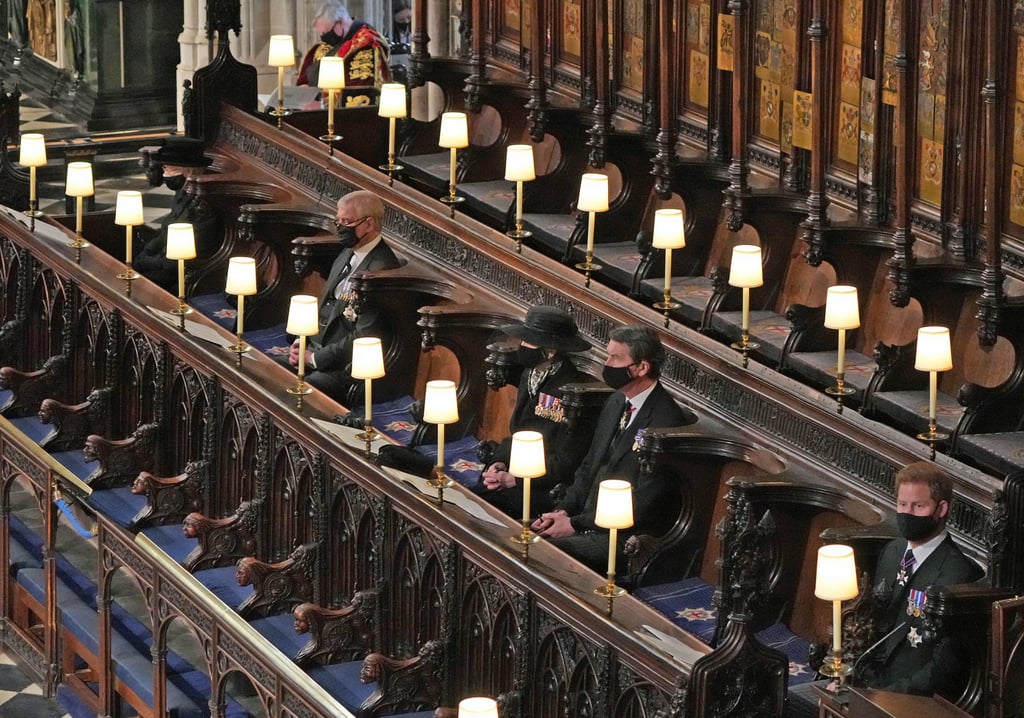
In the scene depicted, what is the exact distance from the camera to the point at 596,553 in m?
8.41

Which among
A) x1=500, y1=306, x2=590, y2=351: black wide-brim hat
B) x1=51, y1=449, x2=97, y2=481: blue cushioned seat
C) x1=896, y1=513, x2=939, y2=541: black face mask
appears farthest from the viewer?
x1=51, y1=449, x2=97, y2=481: blue cushioned seat

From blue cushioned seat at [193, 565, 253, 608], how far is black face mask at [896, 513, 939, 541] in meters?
2.97

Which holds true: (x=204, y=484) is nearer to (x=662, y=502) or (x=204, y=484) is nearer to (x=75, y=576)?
(x=75, y=576)

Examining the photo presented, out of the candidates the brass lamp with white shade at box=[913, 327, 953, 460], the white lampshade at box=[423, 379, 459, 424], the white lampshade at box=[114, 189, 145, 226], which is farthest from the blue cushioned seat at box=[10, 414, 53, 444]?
the brass lamp with white shade at box=[913, 327, 953, 460]

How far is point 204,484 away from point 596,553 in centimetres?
226

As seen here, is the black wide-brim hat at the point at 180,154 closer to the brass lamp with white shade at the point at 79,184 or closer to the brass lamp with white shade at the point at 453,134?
the brass lamp with white shade at the point at 79,184

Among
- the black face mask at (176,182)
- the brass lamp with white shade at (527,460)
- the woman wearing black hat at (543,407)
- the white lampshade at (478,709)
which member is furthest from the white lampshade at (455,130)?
the white lampshade at (478,709)

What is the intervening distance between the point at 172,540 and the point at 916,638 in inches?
149

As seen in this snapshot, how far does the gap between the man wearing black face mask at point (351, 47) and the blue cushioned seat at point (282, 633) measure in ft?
22.3

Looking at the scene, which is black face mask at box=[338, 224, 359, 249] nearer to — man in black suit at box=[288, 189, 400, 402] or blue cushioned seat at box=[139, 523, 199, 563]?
man in black suit at box=[288, 189, 400, 402]

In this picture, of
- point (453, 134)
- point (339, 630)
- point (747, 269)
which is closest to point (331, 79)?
point (453, 134)

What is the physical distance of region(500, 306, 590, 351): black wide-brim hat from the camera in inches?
355

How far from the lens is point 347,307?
1041 cm

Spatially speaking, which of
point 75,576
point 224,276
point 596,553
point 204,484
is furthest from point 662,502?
point 224,276
